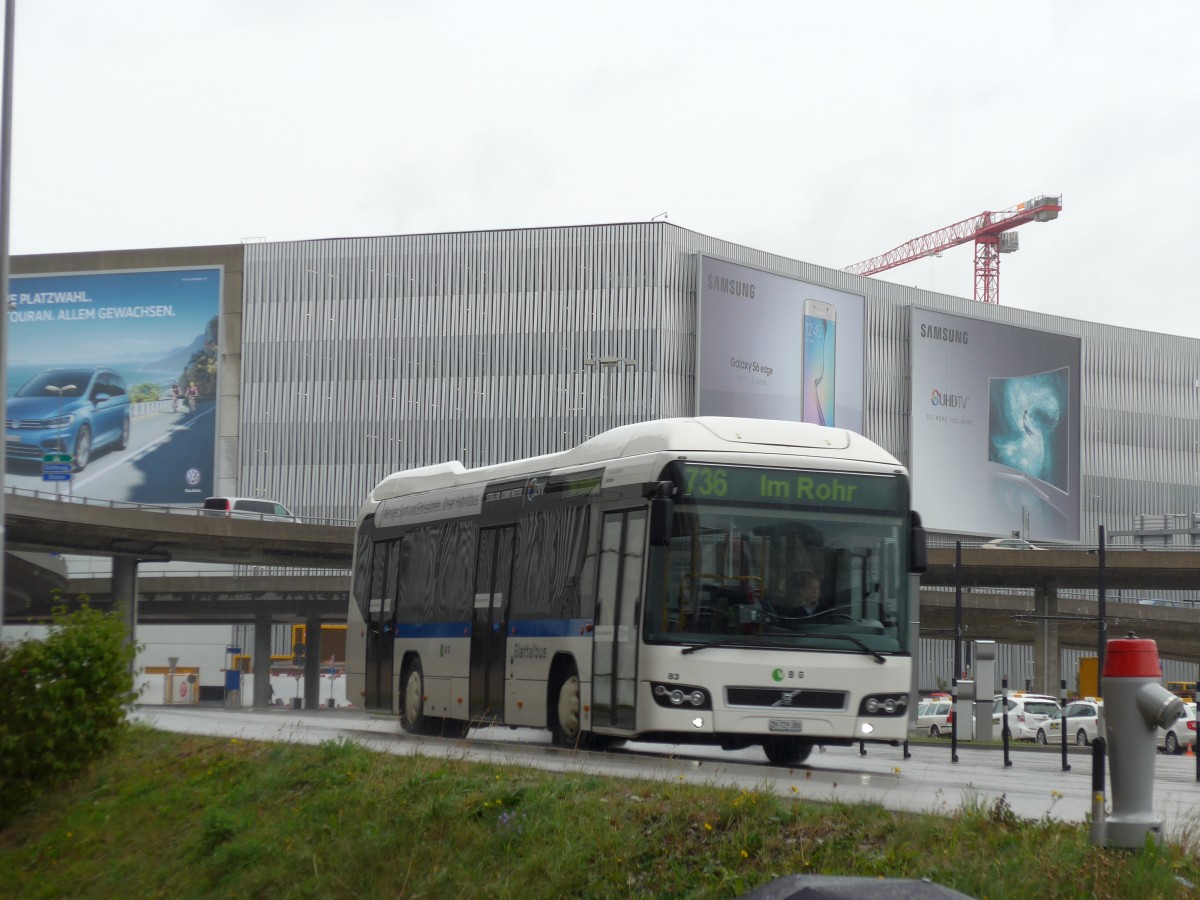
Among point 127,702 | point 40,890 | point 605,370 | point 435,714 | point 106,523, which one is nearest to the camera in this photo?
point 40,890

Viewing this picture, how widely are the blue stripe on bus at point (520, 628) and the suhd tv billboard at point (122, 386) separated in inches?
2951

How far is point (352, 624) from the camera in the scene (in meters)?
23.1

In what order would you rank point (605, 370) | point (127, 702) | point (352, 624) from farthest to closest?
1. point (605, 370)
2. point (352, 624)
3. point (127, 702)

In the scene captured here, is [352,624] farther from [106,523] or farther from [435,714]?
[106,523]

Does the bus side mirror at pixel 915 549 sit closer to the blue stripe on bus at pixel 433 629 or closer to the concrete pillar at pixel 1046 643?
the blue stripe on bus at pixel 433 629

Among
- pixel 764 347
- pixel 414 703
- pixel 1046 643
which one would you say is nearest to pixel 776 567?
pixel 414 703

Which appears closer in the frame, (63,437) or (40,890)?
(40,890)

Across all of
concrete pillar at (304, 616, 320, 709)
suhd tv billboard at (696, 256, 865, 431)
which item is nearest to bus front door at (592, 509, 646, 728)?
suhd tv billboard at (696, 256, 865, 431)

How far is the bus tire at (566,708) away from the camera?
16594mm

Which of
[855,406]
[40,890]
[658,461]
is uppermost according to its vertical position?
[855,406]

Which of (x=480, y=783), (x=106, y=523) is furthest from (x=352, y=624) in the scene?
(x=106, y=523)

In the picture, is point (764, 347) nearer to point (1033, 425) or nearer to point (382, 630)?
point (1033, 425)

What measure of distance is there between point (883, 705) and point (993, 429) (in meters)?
83.4

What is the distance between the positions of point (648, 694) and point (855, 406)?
264 feet
